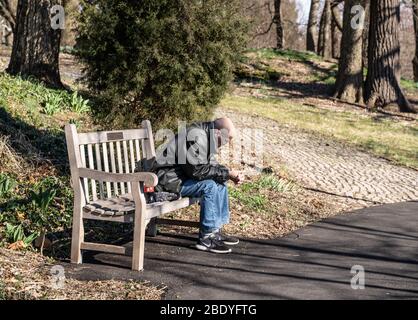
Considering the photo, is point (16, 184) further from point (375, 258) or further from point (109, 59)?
point (375, 258)

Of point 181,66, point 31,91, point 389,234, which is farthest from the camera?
point 31,91

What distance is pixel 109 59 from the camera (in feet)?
26.5

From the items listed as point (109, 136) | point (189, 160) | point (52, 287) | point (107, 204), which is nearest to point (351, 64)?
point (109, 136)

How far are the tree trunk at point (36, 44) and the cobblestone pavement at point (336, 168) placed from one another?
4301mm

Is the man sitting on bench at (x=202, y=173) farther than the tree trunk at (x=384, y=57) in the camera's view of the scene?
No

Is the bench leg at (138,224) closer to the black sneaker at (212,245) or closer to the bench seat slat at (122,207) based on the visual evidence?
the bench seat slat at (122,207)

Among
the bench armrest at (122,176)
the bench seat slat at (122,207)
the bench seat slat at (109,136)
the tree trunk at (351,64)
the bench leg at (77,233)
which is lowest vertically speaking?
the bench leg at (77,233)

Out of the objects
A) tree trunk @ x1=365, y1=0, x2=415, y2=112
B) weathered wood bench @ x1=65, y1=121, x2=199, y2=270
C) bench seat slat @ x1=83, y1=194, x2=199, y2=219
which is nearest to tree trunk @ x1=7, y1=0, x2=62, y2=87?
weathered wood bench @ x1=65, y1=121, x2=199, y2=270

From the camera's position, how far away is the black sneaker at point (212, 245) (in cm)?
626

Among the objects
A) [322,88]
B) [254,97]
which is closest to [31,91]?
[254,97]

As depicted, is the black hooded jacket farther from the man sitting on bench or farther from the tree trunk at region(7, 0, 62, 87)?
the tree trunk at region(7, 0, 62, 87)

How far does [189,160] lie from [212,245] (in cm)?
90

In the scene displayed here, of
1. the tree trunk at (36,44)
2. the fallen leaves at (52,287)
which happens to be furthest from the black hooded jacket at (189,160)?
the tree trunk at (36,44)

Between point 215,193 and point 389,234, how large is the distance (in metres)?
2.39
